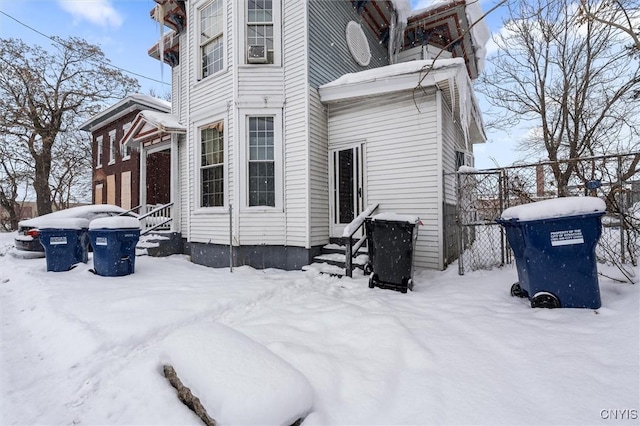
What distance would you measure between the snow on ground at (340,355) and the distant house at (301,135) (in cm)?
232

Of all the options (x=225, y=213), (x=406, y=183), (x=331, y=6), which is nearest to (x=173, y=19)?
(x=331, y=6)

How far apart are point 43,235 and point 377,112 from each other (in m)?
7.04

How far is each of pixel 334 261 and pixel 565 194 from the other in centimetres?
383

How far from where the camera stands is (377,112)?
6168 mm

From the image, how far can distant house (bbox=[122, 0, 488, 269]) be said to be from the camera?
18.6 ft

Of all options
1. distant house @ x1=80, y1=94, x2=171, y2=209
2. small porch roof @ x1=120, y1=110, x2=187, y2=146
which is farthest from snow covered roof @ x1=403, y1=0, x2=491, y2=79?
distant house @ x1=80, y1=94, x2=171, y2=209

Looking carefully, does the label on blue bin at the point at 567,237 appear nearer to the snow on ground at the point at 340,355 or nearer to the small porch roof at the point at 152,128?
A: the snow on ground at the point at 340,355

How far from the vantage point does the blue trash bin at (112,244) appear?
5426 mm

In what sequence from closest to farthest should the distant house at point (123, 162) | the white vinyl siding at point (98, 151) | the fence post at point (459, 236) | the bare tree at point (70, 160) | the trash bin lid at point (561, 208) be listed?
the trash bin lid at point (561, 208) → the fence post at point (459, 236) → the distant house at point (123, 162) → the white vinyl siding at point (98, 151) → the bare tree at point (70, 160)

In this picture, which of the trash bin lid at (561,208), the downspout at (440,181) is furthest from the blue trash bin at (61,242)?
the trash bin lid at (561,208)

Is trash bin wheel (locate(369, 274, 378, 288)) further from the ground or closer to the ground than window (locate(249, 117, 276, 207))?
closer to the ground

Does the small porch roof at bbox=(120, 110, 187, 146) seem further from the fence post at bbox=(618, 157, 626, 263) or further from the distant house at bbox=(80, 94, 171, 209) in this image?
the fence post at bbox=(618, 157, 626, 263)

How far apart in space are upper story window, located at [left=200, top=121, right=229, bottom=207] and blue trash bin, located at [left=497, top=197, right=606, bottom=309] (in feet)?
19.6

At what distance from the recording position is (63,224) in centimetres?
589
